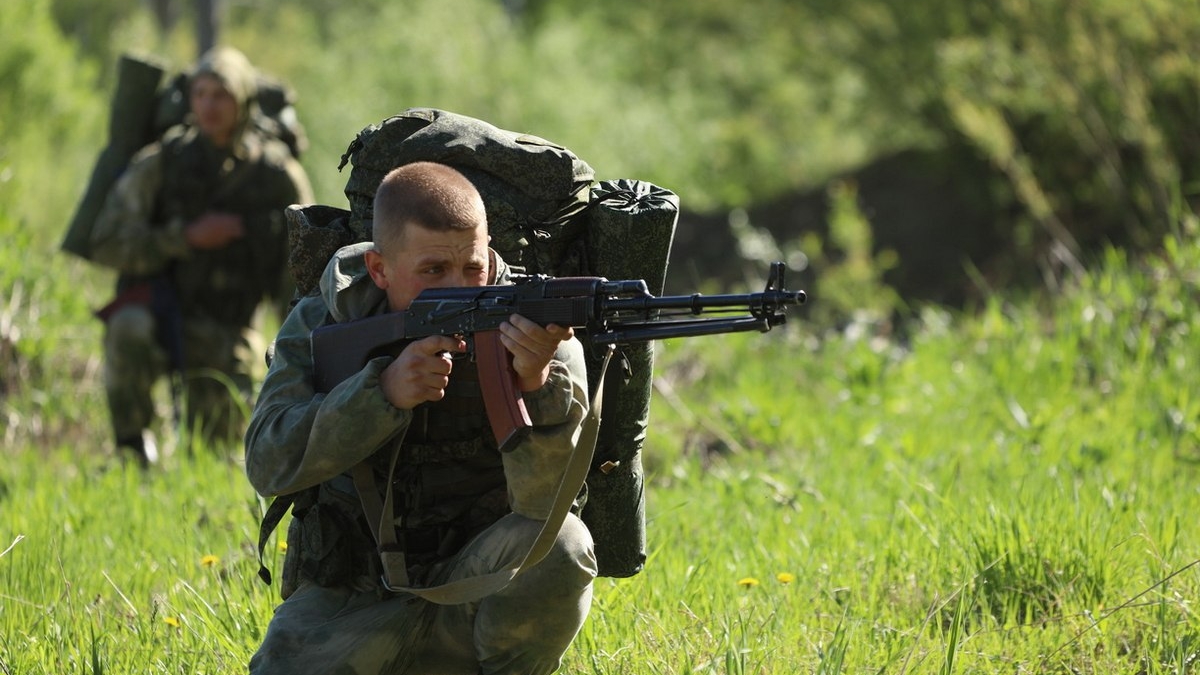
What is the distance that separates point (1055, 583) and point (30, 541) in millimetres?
3134

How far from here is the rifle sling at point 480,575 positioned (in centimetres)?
335

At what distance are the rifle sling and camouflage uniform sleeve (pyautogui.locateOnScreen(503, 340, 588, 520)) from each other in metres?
0.03

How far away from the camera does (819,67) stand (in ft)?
61.0

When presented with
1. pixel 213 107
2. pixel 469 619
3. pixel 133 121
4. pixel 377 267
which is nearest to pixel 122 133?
pixel 133 121

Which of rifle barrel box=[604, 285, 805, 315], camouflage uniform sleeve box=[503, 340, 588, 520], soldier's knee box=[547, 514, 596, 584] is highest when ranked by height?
rifle barrel box=[604, 285, 805, 315]

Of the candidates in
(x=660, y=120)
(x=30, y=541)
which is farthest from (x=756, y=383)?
(x=660, y=120)

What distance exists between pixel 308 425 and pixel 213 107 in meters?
4.80

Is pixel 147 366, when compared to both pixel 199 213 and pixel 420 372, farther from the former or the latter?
pixel 420 372

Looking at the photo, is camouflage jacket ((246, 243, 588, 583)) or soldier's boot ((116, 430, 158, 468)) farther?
soldier's boot ((116, 430, 158, 468))

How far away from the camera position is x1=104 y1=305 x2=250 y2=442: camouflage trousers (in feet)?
25.6

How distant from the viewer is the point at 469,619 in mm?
3590

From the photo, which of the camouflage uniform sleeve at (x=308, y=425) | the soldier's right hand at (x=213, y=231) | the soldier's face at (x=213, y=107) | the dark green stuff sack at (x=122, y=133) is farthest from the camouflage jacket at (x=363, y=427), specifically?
the dark green stuff sack at (x=122, y=133)

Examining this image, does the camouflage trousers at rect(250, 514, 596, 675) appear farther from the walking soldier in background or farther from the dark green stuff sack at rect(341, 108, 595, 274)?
the walking soldier in background

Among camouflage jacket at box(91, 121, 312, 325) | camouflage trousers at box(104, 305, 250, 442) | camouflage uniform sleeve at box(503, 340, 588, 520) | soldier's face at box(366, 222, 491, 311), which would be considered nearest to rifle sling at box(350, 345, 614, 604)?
camouflage uniform sleeve at box(503, 340, 588, 520)
